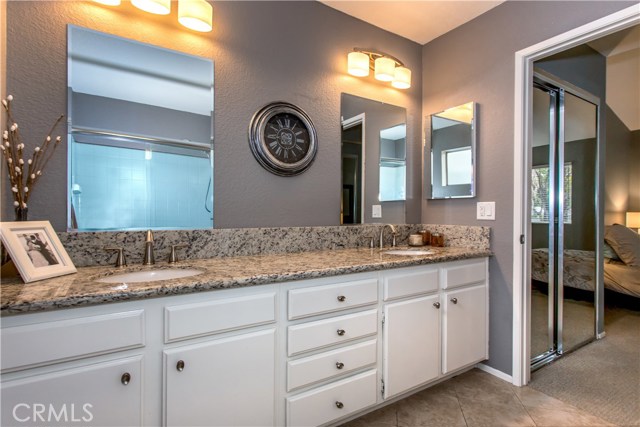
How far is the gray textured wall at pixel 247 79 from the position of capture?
137 centimetres

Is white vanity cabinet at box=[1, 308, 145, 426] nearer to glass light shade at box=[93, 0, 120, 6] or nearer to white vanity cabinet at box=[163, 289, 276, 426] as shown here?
white vanity cabinet at box=[163, 289, 276, 426]

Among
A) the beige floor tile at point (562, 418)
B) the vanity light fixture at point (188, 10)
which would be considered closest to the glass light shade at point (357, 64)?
the vanity light fixture at point (188, 10)

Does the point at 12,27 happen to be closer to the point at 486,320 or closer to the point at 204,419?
the point at 204,419

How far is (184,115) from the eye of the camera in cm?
169

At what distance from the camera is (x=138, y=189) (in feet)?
5.15

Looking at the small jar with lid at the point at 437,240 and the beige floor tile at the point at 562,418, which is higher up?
the small jar with lid at the point at 437,240

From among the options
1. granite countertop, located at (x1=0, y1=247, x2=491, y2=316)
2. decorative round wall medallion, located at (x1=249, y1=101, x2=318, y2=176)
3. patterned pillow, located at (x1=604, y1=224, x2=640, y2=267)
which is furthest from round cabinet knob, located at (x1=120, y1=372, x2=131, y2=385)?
patterned pillow, located at (x1=604, y1=224, x2=640, y2=267)

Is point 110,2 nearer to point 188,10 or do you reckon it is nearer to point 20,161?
point 188,10

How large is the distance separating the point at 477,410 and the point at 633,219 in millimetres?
4545

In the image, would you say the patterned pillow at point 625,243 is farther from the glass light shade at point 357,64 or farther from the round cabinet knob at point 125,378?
the round cabinet knob at point 125,378

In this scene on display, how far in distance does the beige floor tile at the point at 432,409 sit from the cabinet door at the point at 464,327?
0.49 feet

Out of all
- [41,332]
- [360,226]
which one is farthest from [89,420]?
[360,226]

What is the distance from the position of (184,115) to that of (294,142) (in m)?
0.65

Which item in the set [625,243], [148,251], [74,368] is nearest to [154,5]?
[148,251]
